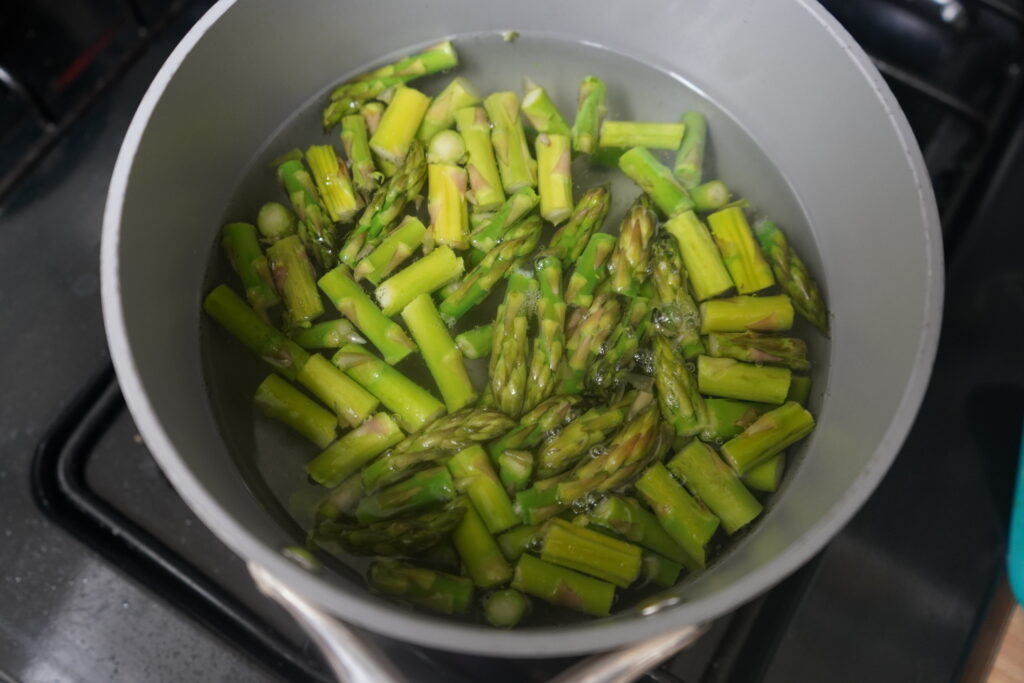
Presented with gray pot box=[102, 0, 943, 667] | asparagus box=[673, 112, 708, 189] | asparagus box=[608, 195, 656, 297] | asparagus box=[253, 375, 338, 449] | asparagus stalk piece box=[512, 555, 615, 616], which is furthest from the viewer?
asparagus box=[673, 112, 708, 189]

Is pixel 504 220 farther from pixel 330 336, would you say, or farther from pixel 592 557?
pixel 592 557

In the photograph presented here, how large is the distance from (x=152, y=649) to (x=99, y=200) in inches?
31.4

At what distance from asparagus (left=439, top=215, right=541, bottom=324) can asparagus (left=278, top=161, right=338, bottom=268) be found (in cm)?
22

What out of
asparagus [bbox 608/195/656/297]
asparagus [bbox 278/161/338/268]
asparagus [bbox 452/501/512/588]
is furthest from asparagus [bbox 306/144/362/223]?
asparagus [bbox 452/501/512/588]

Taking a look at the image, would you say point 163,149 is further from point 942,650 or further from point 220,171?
point 942,650

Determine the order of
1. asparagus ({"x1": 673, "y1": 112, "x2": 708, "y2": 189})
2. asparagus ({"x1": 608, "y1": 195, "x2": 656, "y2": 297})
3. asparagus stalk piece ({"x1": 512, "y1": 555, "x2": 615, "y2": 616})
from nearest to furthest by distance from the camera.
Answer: asparagus stalk piece ({"x1": 512, "y1": 555, "x2": 615, "y2": 616}), asparagus ({"x1": 608, "y1": 195, "x2": 656, "y2": 297}), asparagus ({"x1": 673, "y1": 112, "x2": 708, "y2": 189})

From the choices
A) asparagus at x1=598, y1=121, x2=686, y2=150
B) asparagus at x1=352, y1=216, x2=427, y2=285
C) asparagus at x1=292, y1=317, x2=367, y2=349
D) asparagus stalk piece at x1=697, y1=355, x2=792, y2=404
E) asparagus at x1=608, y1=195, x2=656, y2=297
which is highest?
asparagus at x1=352, y1=216, x2=427, y2=285

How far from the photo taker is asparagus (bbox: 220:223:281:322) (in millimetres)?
1217

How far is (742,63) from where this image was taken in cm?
125

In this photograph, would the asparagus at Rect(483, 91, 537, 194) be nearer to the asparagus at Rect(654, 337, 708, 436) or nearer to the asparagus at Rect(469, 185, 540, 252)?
the asparagus at Rect(469, 185, 540, 252)

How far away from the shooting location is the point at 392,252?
1225 mm

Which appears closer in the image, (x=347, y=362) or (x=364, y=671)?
(x=364, y=671)

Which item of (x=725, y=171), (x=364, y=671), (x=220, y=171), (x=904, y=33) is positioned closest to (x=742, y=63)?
(x=725, y=171)

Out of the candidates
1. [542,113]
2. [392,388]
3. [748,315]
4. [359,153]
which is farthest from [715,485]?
[359,153]
